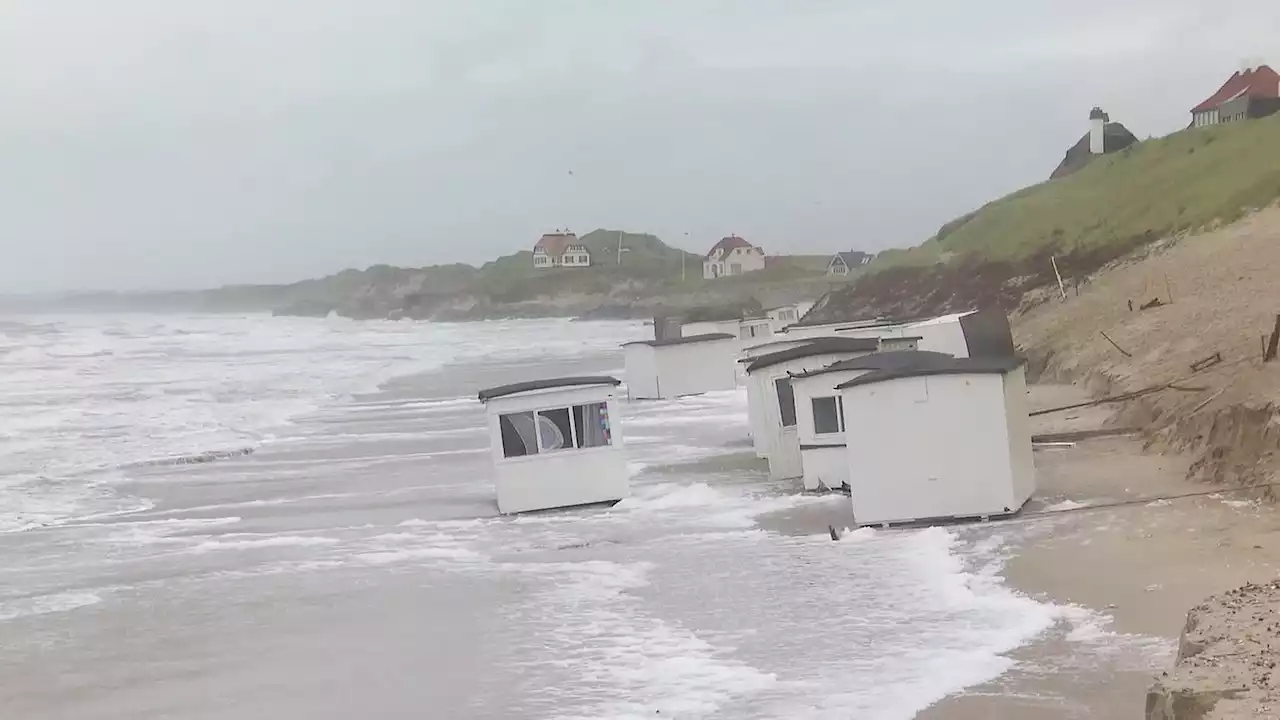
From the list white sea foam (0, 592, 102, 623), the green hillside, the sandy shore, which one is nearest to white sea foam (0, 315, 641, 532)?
white sea foam (0, 592, 102, 623)

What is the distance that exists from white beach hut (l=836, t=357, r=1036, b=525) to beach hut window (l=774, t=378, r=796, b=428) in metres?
4.48

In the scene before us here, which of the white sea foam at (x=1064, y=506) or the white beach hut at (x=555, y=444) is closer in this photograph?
the white sea foam at (x=1064, y=506)

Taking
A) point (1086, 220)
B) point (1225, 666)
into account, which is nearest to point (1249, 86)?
point (1086, 220)

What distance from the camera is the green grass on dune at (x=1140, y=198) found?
4462 centimetres

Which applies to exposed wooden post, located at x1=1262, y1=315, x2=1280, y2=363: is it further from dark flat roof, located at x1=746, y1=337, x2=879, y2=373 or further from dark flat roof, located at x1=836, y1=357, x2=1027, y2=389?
dark flat roof, located at x1=746, y1=337, x2=879, y2=373

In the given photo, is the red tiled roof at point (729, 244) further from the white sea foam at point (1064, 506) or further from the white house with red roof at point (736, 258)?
the white sea foam at point (1064, 506)

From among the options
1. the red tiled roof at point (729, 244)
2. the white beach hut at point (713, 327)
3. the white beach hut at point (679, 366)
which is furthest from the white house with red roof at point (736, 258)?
the white beach hut at point (679, 366)

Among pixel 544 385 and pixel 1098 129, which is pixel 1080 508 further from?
pixel 1098 129

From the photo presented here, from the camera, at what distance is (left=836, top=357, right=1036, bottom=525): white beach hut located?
1416 cm

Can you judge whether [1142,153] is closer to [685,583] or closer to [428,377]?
[428,377]

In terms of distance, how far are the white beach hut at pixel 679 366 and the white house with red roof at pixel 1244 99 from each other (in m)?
46.7

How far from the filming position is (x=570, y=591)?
1282cm

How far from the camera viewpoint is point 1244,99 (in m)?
73.7

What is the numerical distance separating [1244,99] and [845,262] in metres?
85.5
